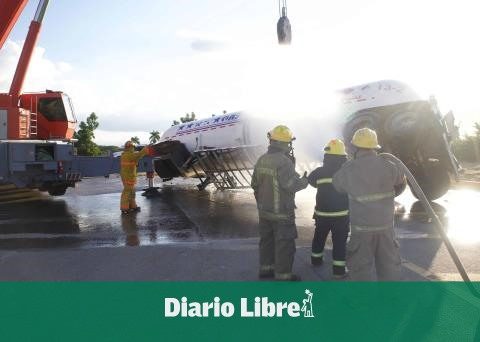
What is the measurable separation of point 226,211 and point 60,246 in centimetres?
476

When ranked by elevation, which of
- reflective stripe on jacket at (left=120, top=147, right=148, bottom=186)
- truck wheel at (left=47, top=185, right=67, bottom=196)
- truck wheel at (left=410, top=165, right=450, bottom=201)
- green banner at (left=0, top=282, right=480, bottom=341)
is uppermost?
reflective stripe on jacket at (left=120, top=147, right=148, bottom=186)

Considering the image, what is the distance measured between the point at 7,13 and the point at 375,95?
9.87 metres

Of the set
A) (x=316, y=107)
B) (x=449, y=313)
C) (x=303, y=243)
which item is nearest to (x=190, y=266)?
(x=303, y=243)

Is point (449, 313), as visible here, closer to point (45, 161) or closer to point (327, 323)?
point (327, 323)

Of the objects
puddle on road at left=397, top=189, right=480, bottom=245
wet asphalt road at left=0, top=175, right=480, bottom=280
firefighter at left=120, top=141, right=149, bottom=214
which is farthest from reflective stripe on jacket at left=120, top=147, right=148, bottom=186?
puddle on road at left=397, top=189, right=480, bottom=245

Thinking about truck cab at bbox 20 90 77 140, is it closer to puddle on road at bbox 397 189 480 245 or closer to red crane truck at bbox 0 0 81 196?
red crane truck at bbox 0 0 81 196

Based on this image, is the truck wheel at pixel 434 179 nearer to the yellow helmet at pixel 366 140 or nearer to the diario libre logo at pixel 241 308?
→ the yellow helmet at pixel 366 140

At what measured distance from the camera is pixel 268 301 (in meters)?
4.58

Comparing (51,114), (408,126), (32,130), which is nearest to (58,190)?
(32,130)

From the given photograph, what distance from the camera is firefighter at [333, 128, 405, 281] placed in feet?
13.7

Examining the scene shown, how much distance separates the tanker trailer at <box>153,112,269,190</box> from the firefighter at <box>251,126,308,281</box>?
6946 mm

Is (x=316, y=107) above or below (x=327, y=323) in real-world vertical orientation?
above

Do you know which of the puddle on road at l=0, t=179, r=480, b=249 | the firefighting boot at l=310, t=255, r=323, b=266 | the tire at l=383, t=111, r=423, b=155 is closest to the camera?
the firefighting boot at l=310, t=255, r=323, b=266

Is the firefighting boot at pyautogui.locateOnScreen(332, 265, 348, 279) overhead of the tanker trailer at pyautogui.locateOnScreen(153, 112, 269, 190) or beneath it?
beneath
